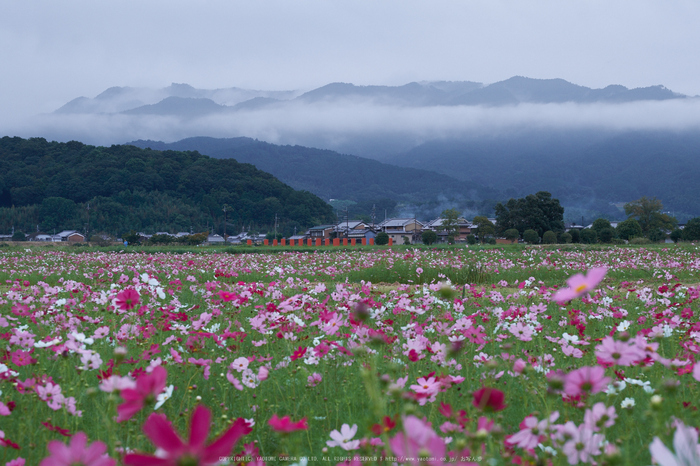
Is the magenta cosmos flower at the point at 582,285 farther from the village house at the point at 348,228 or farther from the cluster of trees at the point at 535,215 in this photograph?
the village house at the point at 348,228

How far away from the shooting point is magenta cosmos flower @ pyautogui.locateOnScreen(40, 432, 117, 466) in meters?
0.82

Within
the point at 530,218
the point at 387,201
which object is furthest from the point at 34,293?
the point at 387,201

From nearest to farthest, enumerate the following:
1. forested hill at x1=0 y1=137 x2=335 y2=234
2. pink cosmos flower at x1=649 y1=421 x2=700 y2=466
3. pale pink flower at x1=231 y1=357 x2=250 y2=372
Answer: pink cosmos flower at x1=649 y1=421 x2=700 y2=466, pale pink flower at x1=231 y1=357 x2=250 y2=372, forested hill at x1=0 y1=137 x2=335 y2=234

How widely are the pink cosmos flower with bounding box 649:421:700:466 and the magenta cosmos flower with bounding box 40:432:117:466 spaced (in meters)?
0.88

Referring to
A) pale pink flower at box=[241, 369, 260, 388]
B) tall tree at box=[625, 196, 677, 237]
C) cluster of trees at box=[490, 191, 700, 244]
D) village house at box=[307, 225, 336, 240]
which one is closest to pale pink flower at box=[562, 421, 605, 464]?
pale pink flower at box=[241, 369, 260, 388]

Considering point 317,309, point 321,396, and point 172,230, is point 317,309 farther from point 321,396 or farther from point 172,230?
point 172,230

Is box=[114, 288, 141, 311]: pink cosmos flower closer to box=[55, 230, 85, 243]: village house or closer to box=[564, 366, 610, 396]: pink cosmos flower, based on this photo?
box=[564, 366, 610, 396]: pink cosmos flower

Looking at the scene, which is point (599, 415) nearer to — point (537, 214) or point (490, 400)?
point (490, 400)

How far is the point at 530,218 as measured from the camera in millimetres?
50312

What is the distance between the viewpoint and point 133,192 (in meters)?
84.4

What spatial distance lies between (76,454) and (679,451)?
1.04m

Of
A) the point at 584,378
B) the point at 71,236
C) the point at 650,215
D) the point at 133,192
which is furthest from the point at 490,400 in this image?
the point at 133,192

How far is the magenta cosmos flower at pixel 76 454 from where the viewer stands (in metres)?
0.82

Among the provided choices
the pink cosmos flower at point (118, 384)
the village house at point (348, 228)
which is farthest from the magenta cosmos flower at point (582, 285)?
the village house at point (348, 228)
